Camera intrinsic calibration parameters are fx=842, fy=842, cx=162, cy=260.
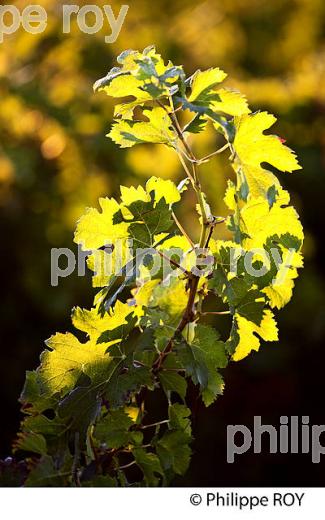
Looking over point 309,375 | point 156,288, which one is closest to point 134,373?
point 156,288

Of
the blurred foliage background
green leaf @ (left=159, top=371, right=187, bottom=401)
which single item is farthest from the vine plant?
the blurred foliage background

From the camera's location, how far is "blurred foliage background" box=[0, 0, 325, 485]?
452 centimetres

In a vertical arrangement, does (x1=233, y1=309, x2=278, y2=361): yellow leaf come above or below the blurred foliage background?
below

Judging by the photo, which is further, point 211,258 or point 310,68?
point 310,68

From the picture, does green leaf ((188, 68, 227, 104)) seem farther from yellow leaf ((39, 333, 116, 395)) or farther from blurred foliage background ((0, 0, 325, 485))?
blurred foliage background ((0, 0, 325, 485))

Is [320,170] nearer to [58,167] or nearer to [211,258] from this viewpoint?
[58,167]

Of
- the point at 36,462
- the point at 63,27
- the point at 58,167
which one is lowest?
the point at 36,462

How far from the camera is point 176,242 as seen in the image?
3.70ft

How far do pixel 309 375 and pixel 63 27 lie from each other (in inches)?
102

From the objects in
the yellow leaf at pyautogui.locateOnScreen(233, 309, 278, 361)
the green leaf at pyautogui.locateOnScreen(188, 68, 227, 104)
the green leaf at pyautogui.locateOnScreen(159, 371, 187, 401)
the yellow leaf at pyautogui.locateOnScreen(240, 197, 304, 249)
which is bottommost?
the green leaf at pyautogui.locateOnScreen(159, 371, 187, 401)

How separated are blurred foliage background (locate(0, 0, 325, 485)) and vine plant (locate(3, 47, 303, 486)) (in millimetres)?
3207

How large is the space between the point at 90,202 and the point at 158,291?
13.4ft

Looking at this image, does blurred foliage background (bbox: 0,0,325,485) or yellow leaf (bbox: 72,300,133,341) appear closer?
yellow leaf (bbox: 72,300,133,341)

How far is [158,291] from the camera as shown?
1058 millimetres
